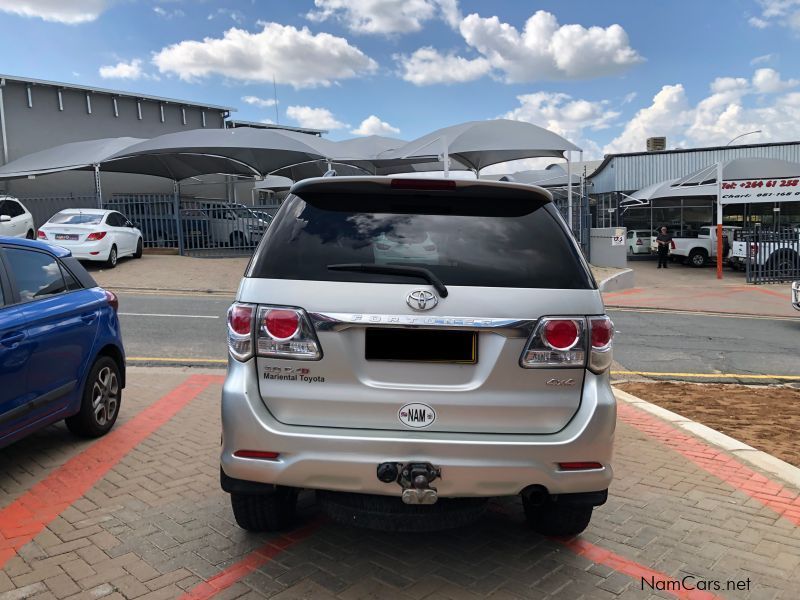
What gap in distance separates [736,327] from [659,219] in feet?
82.7

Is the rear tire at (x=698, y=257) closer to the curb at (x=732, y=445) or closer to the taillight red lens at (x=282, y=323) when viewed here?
the curb at (x=732, y=445)

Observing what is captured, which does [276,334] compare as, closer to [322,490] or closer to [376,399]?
[376,399]

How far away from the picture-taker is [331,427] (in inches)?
112

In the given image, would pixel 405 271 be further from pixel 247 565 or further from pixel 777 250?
pixel 777 250

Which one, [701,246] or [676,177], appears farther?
[676,177]

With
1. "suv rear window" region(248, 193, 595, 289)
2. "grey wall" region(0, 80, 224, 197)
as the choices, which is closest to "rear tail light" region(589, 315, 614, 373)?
"suv rear window" region(248, 193, 595, 289)

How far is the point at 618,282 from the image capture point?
18312 millimetres

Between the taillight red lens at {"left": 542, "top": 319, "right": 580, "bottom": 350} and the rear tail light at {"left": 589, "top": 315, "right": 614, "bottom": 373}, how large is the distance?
0.09 m

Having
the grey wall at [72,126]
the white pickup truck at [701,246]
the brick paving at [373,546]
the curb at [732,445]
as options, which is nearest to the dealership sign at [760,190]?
the white pickup truck at [701,246]

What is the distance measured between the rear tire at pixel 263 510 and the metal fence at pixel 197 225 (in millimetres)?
18411

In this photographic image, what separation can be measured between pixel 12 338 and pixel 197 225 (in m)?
18.3

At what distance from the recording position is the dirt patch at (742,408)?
215 inches

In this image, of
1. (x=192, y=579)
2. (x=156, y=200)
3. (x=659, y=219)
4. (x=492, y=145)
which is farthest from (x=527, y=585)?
(x=659, y=219)

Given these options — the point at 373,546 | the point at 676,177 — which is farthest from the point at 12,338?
the point at 676,177
